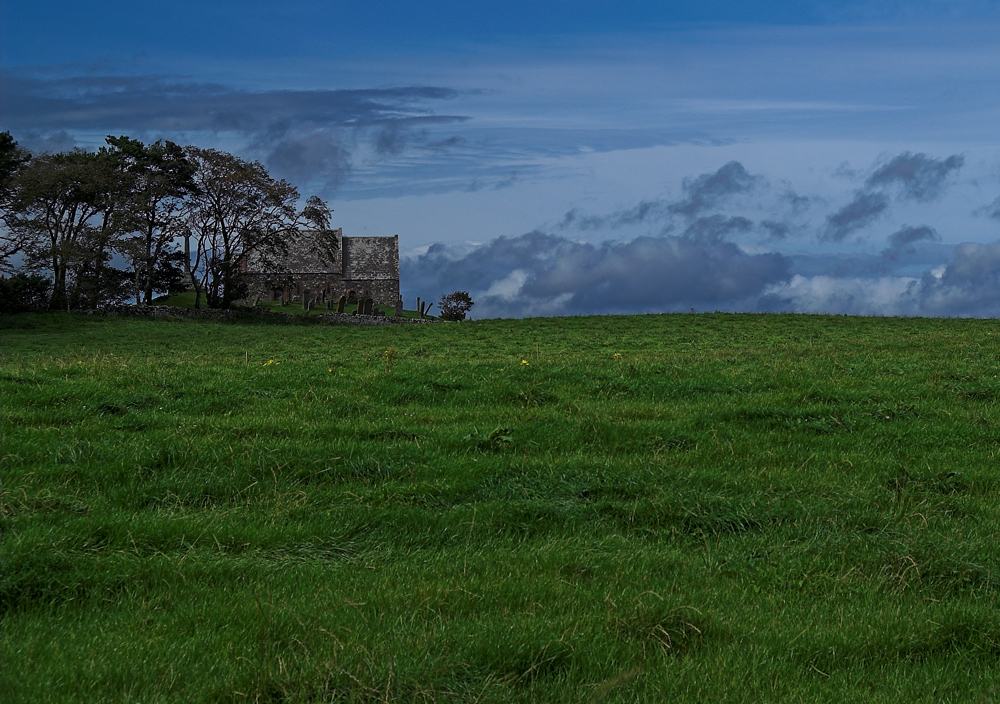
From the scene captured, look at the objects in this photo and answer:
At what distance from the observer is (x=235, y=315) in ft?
207

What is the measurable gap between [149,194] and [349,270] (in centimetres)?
4176

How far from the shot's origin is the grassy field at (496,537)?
209 inches

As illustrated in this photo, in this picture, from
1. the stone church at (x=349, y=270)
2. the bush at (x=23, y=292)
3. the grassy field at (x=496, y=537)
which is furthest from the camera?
the stone church at (x=349, y=270)

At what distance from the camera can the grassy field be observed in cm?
531

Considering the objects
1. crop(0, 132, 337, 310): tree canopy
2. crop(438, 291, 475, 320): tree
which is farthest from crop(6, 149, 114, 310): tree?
crop(438, 291, 475, 320): tree

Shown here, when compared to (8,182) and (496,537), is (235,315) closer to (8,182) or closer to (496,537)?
(8,182)

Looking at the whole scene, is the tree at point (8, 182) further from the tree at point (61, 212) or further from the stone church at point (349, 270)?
the stone church at point (349, 270)

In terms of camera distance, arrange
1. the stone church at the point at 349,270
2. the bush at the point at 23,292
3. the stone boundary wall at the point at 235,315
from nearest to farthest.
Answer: the bush at the point at 23,292 < the stone boundary wall at the point at 235,315 < the stone church at the point at 349,270

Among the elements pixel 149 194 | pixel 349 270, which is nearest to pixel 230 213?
pixel 149 194

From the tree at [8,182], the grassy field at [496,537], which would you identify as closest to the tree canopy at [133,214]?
the tree at [8,182]

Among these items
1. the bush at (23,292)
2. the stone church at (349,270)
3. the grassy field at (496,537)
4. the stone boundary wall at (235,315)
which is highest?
the stone church at (349,270)

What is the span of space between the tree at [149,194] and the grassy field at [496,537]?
53.1 meters

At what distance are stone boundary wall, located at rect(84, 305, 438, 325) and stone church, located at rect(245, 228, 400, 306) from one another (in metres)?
35.6

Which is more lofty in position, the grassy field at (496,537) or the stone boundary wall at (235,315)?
the stone boundary wall at (235,315)
